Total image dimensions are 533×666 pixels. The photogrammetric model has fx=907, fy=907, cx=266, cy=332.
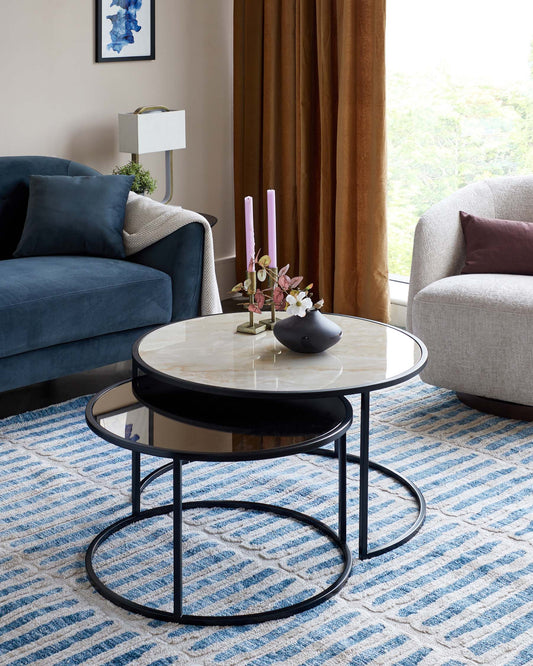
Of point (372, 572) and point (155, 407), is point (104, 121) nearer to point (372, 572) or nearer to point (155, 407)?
point (155, 407)

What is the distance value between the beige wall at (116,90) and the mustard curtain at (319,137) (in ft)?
0.41

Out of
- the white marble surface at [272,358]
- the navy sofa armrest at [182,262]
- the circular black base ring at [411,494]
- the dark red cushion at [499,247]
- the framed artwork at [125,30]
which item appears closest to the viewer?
the white marble surface at [272,358]

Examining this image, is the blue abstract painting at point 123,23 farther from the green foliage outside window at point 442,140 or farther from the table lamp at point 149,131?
the green foliage outside window at point 442,140

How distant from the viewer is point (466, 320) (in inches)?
130

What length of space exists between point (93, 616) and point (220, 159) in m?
3.44

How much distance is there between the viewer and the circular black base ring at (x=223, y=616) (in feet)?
6.85

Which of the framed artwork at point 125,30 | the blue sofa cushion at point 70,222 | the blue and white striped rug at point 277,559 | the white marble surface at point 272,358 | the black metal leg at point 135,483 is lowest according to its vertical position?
the blue and white striped rug at point 277,559

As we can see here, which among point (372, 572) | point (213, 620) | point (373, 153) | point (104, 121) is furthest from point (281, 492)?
point (104, 121)

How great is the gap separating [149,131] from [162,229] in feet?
2.53

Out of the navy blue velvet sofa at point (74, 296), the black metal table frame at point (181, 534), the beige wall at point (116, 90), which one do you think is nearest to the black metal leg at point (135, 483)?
the black metal table frame at point (181, 534)

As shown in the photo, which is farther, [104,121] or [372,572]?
[104,121]

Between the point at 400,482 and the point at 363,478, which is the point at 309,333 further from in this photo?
the point at 400,482

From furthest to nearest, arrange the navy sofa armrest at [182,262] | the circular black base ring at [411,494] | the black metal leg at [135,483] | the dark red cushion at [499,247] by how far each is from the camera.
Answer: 1. the navy sofa armrest at [182,262]
2. the dark red cushion at [499,247]
3. the black metal leg at [135,483]
4. the circular black base ring at [411,494]

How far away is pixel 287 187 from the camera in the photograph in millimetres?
4836
